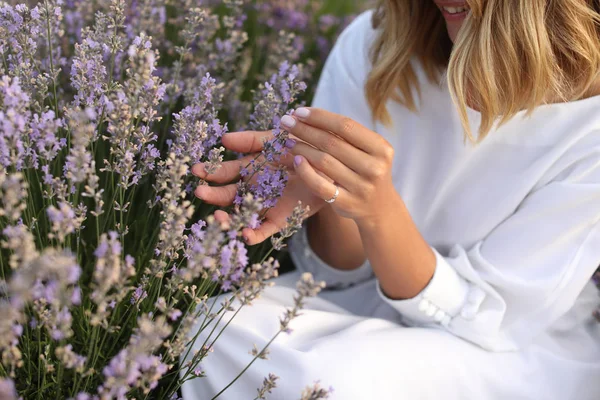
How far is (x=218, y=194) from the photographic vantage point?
1.14 meters

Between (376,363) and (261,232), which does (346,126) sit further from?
(376,363)

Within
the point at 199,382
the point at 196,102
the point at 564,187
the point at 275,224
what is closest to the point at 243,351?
the point at 199,382

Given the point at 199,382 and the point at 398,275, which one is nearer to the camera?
the point at 199,382

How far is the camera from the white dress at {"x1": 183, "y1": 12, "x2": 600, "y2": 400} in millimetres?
1263

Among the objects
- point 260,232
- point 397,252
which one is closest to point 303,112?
point 260,232

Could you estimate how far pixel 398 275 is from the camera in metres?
1.40

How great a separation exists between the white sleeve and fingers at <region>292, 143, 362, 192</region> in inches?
17.4

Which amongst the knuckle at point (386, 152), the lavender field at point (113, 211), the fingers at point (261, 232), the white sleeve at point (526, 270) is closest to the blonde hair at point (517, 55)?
the white sleeve at point (526, 270)

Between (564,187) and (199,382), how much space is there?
98 cm

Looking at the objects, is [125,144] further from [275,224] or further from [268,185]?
[275,224]

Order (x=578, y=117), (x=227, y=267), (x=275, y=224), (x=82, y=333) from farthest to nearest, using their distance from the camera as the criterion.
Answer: (x=578, y=117), (x=275, y=224), (x=82, y=333), (x=227, y=267)

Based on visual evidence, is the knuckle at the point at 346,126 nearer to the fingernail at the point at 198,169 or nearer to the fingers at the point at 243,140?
the fingers at the point at 243,140

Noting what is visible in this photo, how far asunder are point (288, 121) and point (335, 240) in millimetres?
673

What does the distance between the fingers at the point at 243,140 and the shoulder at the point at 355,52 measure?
2.14 ft
